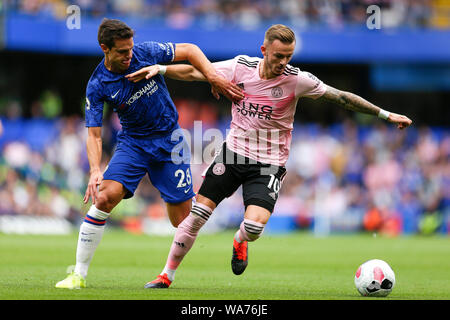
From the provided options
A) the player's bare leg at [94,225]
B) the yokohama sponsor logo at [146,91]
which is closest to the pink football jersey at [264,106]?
the yokohama sponsor logo at [146,91]

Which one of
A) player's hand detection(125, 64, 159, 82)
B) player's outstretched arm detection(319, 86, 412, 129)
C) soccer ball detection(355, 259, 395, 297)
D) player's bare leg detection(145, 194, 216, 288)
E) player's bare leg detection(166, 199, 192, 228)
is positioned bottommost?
soccer ball detection(355, 259, 395, 297)

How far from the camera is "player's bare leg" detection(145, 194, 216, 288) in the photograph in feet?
27.9

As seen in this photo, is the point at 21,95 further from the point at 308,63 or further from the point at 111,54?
the point at 111,54

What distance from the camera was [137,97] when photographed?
28.0 ft

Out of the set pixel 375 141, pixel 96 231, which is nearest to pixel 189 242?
pixel 96 231

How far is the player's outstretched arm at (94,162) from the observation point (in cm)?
795

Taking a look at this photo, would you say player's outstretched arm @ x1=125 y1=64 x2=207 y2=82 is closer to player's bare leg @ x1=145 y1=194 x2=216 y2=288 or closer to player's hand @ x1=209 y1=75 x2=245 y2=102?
player's hand @ x1=209 y1=75 x2=245 y2=102

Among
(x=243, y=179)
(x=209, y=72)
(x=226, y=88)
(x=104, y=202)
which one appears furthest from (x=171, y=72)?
(x=104, y=202)

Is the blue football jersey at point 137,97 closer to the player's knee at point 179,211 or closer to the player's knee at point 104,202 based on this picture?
the player's knee at point 104,202

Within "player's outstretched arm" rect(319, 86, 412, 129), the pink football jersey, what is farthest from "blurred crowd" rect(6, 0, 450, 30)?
"player's outstretched arm" rect(319, 86, 412, 129)

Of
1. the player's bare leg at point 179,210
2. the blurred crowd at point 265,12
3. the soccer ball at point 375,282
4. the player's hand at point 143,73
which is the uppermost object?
the blurred crowd at point 265,12

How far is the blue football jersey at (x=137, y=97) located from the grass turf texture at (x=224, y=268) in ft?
5.88

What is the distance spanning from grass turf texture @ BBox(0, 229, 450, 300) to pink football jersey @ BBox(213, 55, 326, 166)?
156 cm

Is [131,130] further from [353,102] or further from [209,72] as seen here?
[353,102]
